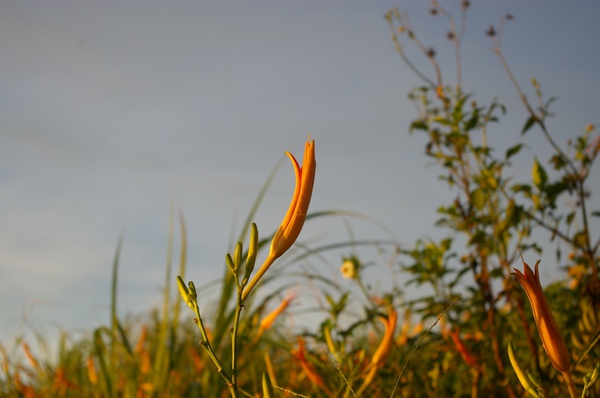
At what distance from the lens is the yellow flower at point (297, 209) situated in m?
0.69

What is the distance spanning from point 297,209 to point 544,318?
278 mm

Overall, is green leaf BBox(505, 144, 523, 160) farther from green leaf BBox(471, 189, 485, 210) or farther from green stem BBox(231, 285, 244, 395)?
green stem BBox(231, 285, 244, 395)

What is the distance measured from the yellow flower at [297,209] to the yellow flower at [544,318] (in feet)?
0.73

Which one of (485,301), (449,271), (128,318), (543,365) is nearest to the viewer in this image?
(543,365)

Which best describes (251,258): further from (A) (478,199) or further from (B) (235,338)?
(A) (478,199)

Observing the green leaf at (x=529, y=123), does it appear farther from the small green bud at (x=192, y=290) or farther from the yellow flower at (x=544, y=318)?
the small green bud at (x=192, y=290)

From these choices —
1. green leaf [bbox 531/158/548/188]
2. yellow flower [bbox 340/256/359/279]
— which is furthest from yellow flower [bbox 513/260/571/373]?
yellow flower [bbox 340/256/359/279]

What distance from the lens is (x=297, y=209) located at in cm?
71

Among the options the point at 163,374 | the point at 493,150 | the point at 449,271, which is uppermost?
the point at 493,150

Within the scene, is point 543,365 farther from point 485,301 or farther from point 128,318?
point 128,318

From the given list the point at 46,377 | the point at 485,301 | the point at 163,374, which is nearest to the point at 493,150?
the point at 485,301

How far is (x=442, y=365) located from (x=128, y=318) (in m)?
3.47

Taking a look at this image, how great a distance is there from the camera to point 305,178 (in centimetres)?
70

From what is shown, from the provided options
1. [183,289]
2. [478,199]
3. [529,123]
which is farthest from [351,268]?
[183,289]
